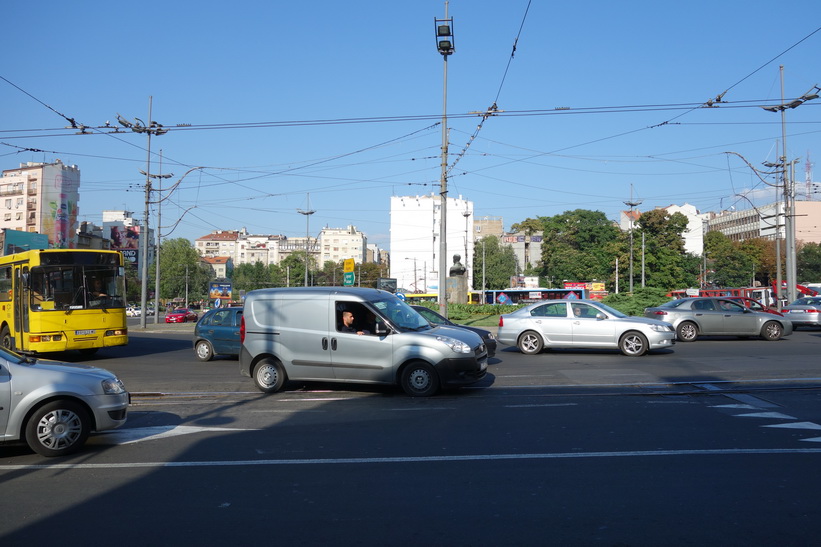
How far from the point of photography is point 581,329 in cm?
1795

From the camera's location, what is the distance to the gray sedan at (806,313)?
2805 cm

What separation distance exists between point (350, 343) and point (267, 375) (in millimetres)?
1775

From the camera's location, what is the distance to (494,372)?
588 inches

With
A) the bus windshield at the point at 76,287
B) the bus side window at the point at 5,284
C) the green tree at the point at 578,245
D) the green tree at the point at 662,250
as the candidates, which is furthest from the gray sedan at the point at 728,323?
the green tree at the point at 578,245

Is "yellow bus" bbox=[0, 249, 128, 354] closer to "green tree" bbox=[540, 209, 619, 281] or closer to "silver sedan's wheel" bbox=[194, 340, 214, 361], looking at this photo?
"silver sedan's wheel" bbox=[194, 340, 214, 361]

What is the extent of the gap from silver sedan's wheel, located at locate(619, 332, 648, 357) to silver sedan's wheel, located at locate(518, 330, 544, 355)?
2.15 meters

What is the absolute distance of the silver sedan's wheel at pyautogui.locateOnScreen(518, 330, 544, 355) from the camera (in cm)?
1861

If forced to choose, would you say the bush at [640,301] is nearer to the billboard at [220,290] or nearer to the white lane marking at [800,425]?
the billboard at [220,290]

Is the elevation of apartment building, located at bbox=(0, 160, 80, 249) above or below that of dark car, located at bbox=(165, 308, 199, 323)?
above

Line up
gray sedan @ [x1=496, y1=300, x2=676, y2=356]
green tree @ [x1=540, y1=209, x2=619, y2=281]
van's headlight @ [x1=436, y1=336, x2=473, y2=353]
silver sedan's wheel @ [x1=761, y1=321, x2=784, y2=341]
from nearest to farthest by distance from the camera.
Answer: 1. van's headlight @ [x1=436, y1=336, x2=473, y2=353]
2. gray sedan @ [x1=496, y1=300, x2=676, y2=356]
3. silver sedan's wheel @ [x1=761, y1=321, x2=784, y2=341]
4. green tree @ [x1=540, y1=209, x2=619, y2=281]

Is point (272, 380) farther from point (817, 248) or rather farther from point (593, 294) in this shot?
point (817, 248)

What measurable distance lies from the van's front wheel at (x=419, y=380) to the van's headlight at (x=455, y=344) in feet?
1.55

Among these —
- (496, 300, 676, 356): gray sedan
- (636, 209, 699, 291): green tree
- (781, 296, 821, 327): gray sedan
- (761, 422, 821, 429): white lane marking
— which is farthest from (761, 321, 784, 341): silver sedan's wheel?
(636, 209, 699, 291): green tree

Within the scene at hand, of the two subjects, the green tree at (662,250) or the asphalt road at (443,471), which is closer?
the asphalt road at (443,471)
